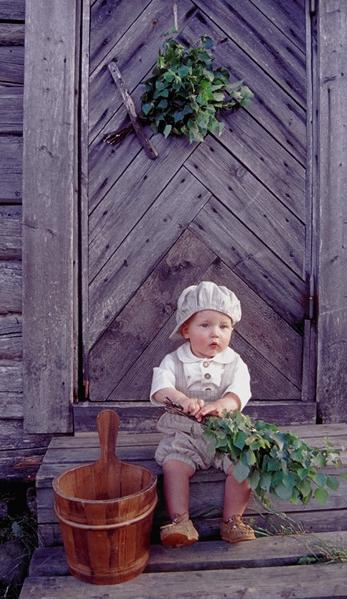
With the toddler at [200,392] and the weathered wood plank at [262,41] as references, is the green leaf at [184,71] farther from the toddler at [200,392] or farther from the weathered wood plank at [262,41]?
the toddler at [200,392]

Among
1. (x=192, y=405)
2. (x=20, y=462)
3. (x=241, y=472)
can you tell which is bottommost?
(x=20, y=462)

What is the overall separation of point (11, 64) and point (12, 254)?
100 cm

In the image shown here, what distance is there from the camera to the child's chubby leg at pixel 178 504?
2.35 metres

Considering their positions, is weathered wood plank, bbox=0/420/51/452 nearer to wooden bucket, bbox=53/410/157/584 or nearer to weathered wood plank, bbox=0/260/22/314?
weathered wood plank, bbox=0/260/22/314

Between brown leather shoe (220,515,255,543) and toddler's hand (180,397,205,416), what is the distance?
0.47m

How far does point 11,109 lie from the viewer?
3.19 meters

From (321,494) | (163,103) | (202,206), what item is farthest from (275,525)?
(163,103)

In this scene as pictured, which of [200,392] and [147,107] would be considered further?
[147,107]

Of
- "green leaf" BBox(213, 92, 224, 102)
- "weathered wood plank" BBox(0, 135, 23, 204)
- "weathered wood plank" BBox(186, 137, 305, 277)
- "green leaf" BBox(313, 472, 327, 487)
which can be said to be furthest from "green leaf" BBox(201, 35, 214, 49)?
"green leaf" BBox(313, 472, 327, 487)

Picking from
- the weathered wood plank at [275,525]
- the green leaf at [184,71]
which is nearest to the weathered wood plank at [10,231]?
the green leaf at [184,71]

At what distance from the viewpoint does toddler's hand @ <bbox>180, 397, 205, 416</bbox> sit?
8.02 ft

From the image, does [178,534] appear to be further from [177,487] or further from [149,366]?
[149,366]

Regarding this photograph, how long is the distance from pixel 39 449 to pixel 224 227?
1556mm

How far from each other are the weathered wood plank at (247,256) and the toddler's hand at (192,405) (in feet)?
3.38
